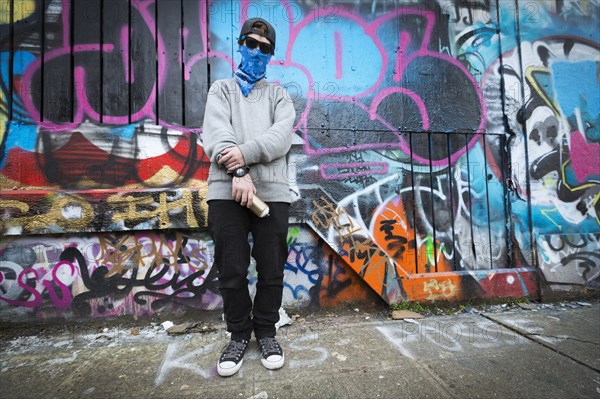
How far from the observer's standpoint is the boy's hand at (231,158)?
1.72 meters

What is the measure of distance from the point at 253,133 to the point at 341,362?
1.56 metres

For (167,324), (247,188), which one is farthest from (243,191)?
(167,324)

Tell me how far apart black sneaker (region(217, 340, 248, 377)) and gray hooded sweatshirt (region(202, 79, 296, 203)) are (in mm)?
933

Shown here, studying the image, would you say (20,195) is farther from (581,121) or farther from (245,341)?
(581,121)

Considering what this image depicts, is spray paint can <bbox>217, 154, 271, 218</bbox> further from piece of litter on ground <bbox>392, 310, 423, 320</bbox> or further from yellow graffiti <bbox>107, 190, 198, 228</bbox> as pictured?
piece of litter on ground <bbox>392, 310, 423, 320</bbox>

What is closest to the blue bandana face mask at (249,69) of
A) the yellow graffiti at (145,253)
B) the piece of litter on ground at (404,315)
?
the yellow graffiti at (145,253)

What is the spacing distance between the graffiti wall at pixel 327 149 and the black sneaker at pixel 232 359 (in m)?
0.88

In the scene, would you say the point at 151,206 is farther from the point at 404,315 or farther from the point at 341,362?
the point at 404,315

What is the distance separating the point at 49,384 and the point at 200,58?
275 cm

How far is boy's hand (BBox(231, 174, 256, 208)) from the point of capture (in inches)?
66.6

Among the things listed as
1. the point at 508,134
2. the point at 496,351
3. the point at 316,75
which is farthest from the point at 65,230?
the point at 508,134

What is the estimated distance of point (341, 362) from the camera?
1871 mm

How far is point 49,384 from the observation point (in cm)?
173

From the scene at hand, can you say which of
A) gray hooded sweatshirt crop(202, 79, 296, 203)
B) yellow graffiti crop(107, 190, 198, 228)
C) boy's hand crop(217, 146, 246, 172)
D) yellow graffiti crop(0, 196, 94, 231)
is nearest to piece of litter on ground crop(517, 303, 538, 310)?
gray hooded sweatshirt crop(202, 79, 296, 203)
